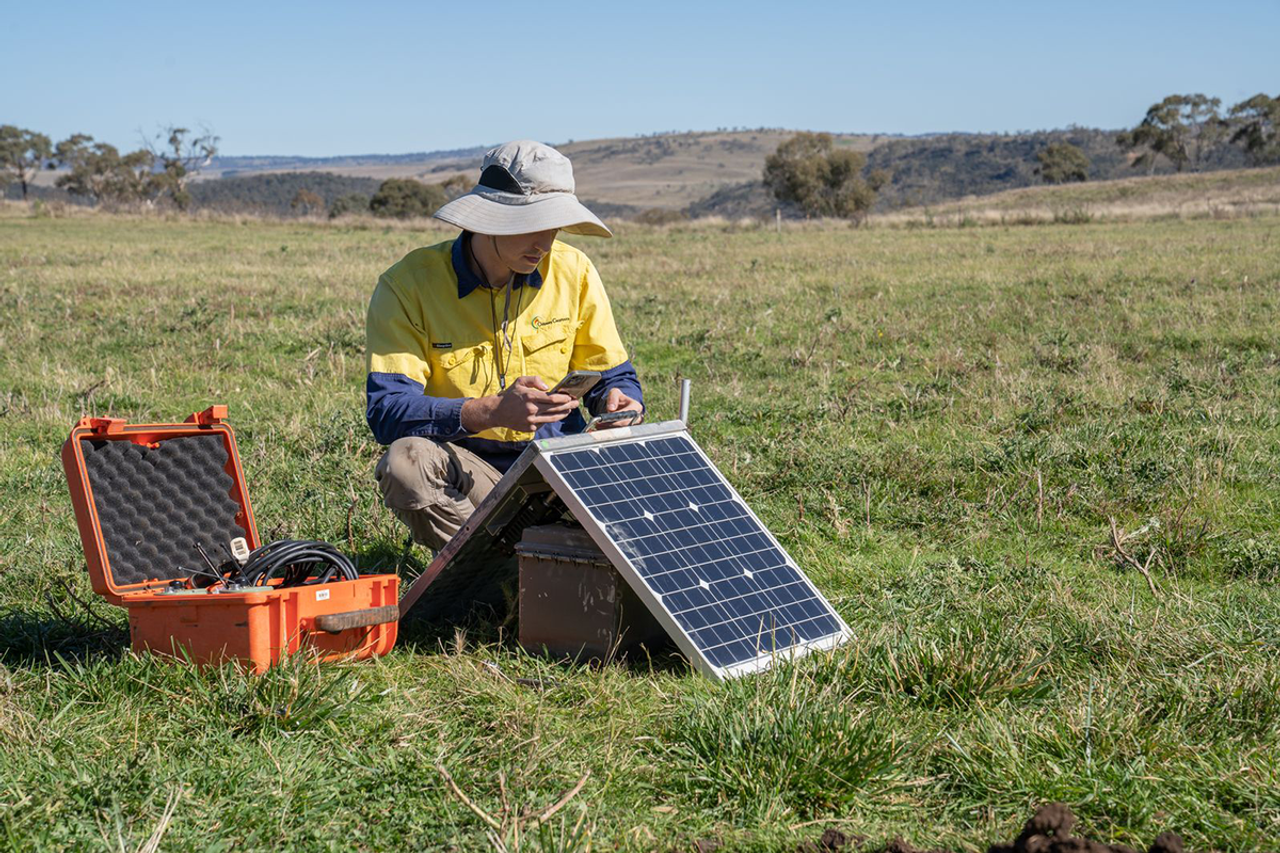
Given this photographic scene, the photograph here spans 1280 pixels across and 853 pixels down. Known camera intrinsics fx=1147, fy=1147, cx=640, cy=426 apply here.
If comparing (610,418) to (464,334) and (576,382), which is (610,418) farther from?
(464,334)

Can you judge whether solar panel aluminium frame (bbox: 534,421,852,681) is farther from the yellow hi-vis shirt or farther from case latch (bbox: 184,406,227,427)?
case latch (bbox: 184,406,227,427)

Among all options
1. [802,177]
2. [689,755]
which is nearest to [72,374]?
[689,755]

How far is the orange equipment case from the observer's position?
379 cm

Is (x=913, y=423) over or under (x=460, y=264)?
under

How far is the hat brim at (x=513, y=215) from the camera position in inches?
171

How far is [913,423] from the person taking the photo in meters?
7.93

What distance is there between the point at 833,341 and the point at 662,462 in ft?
24.1

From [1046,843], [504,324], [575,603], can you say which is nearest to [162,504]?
[504,324]

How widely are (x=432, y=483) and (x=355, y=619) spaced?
82 centimetres

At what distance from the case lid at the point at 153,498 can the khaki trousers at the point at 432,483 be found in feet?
2.09

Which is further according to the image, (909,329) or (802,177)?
(802,177)

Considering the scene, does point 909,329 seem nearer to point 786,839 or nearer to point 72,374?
point 72,374

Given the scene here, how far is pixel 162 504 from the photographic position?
446 cm

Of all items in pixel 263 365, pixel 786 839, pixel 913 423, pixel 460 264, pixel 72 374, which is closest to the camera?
pixel 786 839
